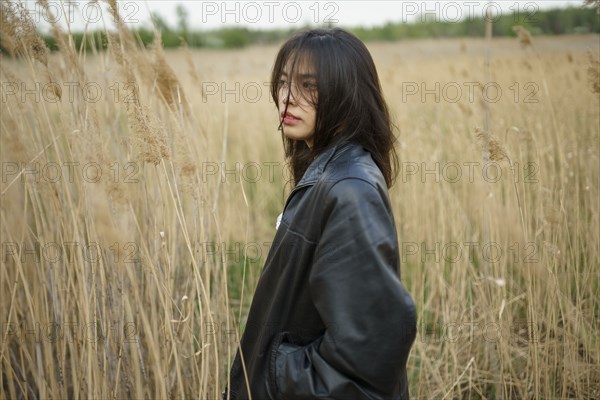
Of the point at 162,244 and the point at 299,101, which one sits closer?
the point at 299,101

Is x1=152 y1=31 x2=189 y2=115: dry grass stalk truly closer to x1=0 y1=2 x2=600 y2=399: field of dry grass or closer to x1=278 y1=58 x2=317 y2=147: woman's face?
x1=0 y1=2 x2=600 y2=399: field of dry grass

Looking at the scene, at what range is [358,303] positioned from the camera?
986 millimetres

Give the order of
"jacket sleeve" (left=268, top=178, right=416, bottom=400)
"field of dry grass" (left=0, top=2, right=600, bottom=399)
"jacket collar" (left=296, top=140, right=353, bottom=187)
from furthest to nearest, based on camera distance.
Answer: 1. "field of dry grass" (left=0, top=2, right=600, bottom=399)
2. "jacket collar" (left=296, top=140, right=353, bottom=187)
3. "jacket sleeve" (left=268, top=178, right=416, bottom=400)

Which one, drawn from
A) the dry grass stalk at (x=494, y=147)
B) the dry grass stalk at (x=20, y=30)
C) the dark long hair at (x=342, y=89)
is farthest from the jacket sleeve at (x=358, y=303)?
the dry grass stalk at (x=20, y=30)

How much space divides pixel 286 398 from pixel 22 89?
1.30m

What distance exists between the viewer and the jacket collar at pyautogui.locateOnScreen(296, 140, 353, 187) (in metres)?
1.15

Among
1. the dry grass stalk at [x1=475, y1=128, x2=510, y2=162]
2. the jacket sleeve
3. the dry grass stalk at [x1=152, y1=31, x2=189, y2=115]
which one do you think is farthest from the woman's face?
the dry grass stalk at [x1=475, y1=128, x2=510, y2=162]

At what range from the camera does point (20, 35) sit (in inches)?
54.0

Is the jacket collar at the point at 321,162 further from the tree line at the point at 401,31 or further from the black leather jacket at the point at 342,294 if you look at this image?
the tree line at the point at 401,31

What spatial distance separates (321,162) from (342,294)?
1.11 feet

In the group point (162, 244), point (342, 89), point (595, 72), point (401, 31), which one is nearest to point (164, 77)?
point (162, 244)

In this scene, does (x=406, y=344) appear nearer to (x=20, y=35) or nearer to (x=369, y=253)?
(x=369, y=253)

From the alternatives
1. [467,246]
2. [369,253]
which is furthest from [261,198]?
[369,253]

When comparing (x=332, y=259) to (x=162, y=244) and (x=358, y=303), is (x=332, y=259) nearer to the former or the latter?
(x=358, y=303)
